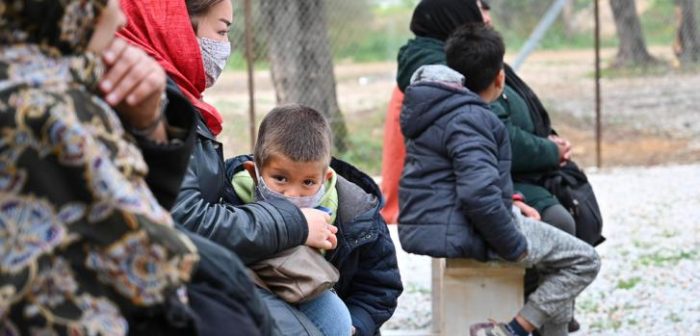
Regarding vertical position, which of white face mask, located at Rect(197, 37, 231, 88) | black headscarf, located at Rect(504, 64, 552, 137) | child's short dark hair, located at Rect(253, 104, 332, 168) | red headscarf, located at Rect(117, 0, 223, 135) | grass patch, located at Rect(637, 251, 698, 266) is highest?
red headscarf, located at Rect(117, 0, 223, 135)

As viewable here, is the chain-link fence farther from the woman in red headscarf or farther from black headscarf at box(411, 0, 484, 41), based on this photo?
the woman in red headscarf

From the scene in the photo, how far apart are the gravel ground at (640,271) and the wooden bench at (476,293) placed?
4.04 feet

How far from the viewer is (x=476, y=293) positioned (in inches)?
221

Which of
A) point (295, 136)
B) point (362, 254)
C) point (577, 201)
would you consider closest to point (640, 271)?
point (577, 201)

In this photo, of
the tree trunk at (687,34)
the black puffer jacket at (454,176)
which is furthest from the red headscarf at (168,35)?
the tree trunk at (687,34)

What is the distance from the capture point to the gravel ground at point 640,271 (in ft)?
22.8

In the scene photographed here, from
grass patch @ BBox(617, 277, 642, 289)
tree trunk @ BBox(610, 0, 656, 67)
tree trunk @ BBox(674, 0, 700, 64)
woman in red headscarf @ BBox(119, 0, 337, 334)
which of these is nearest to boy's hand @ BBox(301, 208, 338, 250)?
woman in red headscarf @ BBox(119, 0, 337, 334)

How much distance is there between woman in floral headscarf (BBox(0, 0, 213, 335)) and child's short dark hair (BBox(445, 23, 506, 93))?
3563mm

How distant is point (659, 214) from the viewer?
396 inches

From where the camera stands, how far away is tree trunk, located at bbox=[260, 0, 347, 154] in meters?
13.3

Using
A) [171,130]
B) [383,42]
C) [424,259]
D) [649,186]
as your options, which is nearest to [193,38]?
[171,130]

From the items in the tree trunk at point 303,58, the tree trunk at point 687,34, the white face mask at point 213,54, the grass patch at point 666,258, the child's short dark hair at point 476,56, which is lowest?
the tree trunk at point 687,34

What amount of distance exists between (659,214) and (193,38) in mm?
7380

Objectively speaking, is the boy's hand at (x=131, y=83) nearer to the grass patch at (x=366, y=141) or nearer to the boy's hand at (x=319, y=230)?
the boy's hand at (x=319, y=230)
